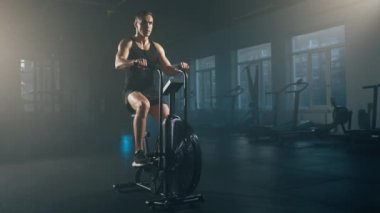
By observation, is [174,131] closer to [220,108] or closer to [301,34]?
[301,34]

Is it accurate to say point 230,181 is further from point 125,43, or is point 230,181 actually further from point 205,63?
point 205,63

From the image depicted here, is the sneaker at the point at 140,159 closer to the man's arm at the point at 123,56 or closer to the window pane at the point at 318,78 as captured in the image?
the man's arm at the point at 123,56

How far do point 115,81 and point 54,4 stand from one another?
9.27 ft

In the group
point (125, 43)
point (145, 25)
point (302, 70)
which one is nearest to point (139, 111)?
point (125, 43)

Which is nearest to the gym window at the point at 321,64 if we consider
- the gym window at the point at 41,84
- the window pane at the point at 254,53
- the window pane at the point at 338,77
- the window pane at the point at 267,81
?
the window pane at the point at 338,77

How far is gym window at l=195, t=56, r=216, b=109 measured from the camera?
46.9ft

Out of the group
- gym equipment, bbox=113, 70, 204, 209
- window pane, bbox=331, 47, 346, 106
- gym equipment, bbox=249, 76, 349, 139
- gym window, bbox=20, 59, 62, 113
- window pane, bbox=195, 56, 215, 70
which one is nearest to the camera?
gym equipment, bbox=113, 70, 204, 209

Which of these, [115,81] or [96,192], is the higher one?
[115,81]

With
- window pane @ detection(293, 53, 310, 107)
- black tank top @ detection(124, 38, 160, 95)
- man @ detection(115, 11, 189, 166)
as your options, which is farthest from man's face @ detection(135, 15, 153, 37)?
window pane @ detection(293, 53, 310, 107)

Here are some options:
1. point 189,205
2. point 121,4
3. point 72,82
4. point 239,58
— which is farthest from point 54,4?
point 189,205

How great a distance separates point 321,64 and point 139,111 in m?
8.48

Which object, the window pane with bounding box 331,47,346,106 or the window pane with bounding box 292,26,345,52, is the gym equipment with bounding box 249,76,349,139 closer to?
the window pane with bounding box 331,47,346,106

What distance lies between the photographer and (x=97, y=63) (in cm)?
1305

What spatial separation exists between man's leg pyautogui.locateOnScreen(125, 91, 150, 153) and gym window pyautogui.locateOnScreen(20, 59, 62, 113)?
1065 centimetres
